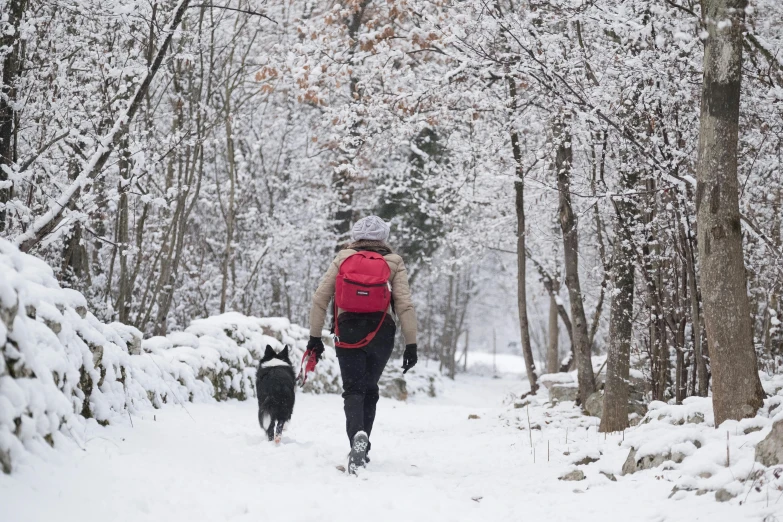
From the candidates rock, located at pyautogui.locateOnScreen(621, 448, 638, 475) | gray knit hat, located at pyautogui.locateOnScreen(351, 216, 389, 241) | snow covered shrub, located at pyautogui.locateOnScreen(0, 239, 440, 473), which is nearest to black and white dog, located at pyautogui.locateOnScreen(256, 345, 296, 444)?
snow covered shrub, located at pyautogui.locateOnScreen(0, 239, 440, 473)

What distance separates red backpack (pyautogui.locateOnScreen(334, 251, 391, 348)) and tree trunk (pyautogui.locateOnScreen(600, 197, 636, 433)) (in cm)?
309

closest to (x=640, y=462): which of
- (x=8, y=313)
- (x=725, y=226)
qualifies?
(x=725, y=226)

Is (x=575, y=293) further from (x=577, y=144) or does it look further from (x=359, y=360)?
(x=359, y=360)

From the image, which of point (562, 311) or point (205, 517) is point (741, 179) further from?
point (205, 517)

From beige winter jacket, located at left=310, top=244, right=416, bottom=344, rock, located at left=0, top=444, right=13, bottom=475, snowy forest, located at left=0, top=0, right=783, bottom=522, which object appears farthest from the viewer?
beige winter jacket, located at left=310, top=244, right=416, bottom=344

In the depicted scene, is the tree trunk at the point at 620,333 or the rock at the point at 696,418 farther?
the tree trunk at the point at 620,333

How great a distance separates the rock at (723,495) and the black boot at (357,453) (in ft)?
7.43

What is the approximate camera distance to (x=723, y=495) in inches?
132

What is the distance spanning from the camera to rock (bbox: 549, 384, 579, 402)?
948cm

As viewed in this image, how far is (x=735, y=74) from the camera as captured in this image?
12.9 ft

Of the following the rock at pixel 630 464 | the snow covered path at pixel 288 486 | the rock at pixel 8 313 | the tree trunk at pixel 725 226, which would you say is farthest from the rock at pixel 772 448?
the rock at pixel 8 313

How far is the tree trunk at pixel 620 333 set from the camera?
667 cm

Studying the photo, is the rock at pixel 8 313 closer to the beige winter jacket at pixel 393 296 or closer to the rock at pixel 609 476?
the beige winter jacket at pixel 393 296

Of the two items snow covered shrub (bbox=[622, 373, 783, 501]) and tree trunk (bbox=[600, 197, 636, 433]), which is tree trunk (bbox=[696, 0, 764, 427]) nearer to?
snow covered shrub (bbox=[622, 373, 783, 501])
